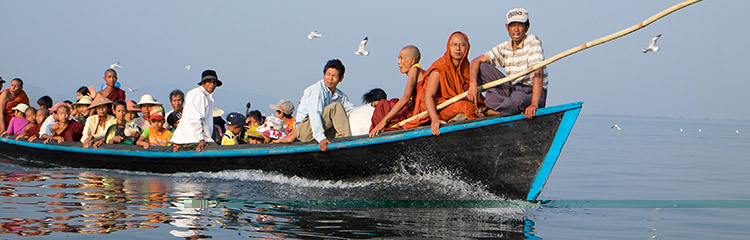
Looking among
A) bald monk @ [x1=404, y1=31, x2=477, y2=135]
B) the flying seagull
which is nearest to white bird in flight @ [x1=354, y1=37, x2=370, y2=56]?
the flying seagull

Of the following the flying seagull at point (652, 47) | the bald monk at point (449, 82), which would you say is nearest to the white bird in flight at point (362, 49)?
the flying seagull at point (652, 47)

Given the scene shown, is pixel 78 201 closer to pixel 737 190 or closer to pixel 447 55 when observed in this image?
pixel 447 55

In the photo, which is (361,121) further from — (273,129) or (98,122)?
(98,122)

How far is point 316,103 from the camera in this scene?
7.91 metres

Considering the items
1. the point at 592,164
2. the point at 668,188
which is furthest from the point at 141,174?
the point at 592,164

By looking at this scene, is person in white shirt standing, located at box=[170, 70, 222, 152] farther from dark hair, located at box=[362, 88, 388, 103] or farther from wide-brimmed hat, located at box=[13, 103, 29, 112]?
wide-brimmed hat, located at box=[13, 103, 29, 112]

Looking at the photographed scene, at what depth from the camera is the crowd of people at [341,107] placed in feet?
23.2

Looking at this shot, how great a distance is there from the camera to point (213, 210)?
6777mm

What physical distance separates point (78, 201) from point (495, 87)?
3904 millimetres

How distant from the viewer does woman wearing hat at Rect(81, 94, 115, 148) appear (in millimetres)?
10727

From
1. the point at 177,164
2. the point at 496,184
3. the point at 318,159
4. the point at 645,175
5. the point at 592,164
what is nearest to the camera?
the point at 496,184

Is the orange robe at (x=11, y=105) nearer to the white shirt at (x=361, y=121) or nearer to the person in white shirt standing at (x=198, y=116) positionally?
the person in white shirt standing at (x=198, y=116)

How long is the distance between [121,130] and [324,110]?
3824mm

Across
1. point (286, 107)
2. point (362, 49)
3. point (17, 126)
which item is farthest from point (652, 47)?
point (17, 126)
